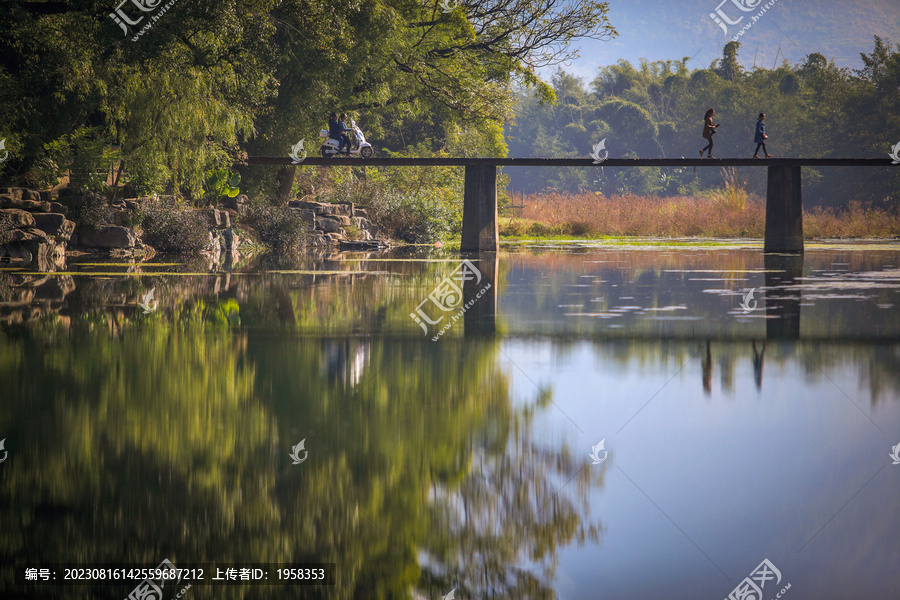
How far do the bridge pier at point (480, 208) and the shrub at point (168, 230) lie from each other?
8308 mm

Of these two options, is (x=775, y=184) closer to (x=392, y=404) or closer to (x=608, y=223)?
(x=608, y=223)

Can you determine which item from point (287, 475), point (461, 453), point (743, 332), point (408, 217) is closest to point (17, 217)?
point (743, 332)

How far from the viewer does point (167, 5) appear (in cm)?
2206

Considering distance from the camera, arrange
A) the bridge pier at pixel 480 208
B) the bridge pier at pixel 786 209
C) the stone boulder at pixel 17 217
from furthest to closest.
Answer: the bridge pier at pixel 786 209 → the bridge pier at pixel 480 208 → the stone boulder at pixel 17 217

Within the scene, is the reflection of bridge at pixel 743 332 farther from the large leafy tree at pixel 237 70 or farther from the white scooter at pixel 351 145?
the white scooter at pixel 351 145

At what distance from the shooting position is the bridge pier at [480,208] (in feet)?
92.2

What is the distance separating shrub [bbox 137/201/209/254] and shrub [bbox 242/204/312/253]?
175 inches

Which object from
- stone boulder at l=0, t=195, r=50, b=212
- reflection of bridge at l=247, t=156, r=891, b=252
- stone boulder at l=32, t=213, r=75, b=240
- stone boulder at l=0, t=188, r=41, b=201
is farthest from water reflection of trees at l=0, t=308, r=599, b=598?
reflection of bridge at l=247, t=156, r=891, b=252

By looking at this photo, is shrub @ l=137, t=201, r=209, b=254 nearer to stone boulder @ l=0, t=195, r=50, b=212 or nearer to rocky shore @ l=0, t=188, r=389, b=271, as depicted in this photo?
rocky shore @ l=0, t=188, r=389, b=271

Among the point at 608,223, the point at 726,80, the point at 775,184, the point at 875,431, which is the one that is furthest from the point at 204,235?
the point at 726,80

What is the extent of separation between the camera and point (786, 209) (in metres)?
29.2

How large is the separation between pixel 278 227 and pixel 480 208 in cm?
723

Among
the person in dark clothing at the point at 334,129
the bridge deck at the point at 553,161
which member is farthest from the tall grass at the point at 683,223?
the bridge deck at the point at 553,161

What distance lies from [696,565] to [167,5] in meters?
21.8
